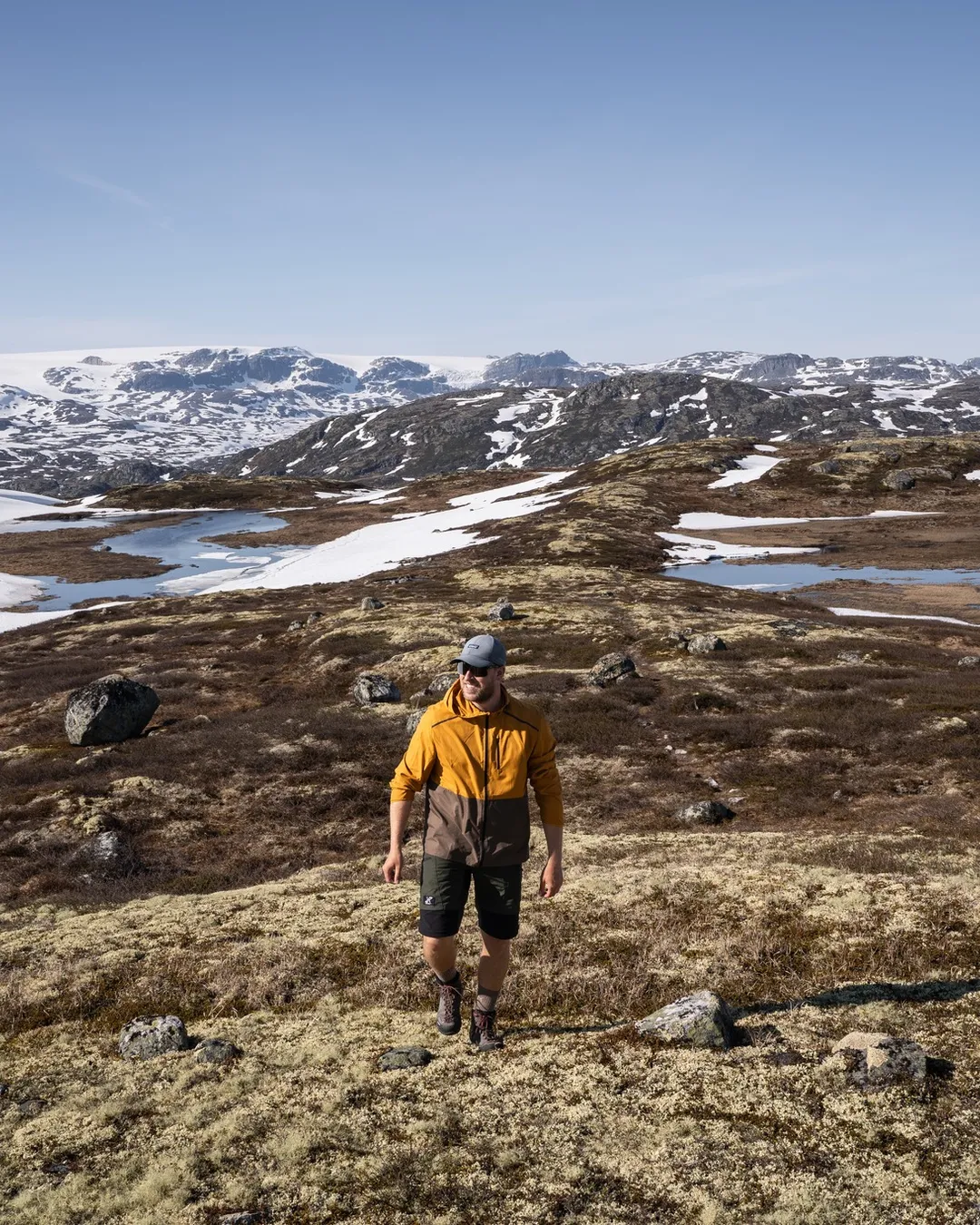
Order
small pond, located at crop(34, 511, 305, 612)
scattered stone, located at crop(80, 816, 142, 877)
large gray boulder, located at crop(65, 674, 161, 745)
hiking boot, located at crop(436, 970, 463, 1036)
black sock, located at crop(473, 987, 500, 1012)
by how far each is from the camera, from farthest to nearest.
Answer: small pond, located at crop(34, 511, 305, 612), large gray boulder, located at crop(65, 674, 161, 745), scattered stone, located at crop(80, 816, 142, 877), hiking boot, located at crop(436, 970, 463, 1036), black sock, located at crop(473, 987, 500, 1012)

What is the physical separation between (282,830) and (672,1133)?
21.4 metres

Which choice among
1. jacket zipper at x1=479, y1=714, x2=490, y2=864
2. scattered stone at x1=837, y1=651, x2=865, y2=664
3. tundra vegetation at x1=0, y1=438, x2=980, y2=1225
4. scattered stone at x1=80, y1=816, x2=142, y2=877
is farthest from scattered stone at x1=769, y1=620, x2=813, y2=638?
jacket zipper at x1=479, y1=714, x2=490, y2=864

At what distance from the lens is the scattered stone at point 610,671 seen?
1658 inches

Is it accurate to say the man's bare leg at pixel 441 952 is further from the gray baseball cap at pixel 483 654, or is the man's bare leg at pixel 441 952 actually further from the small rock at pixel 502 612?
the small rock at pixel 502 612

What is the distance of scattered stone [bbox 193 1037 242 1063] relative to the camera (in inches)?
410

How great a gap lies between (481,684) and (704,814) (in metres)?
18.4

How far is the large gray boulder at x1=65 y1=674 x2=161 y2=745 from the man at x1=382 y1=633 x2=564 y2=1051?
34374 mm

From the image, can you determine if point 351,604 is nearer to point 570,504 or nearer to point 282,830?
point 282,830

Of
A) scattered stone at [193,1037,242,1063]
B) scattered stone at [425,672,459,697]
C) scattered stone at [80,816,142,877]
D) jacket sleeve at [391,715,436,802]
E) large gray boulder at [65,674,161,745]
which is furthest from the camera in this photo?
scattered stone at [425,672,459,697]

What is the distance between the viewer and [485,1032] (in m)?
10.2

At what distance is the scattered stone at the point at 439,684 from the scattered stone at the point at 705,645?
15.3 m

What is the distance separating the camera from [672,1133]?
8281 millimetres

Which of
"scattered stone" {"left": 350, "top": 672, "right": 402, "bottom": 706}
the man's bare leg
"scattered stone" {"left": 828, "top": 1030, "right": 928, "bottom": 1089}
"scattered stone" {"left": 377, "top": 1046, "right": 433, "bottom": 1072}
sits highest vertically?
the man's bare leg

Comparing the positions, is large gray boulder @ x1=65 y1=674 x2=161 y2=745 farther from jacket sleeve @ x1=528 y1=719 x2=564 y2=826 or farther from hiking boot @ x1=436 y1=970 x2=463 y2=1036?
jacket sleeve @ x1=528 y1=719 x2=564 y2=826
